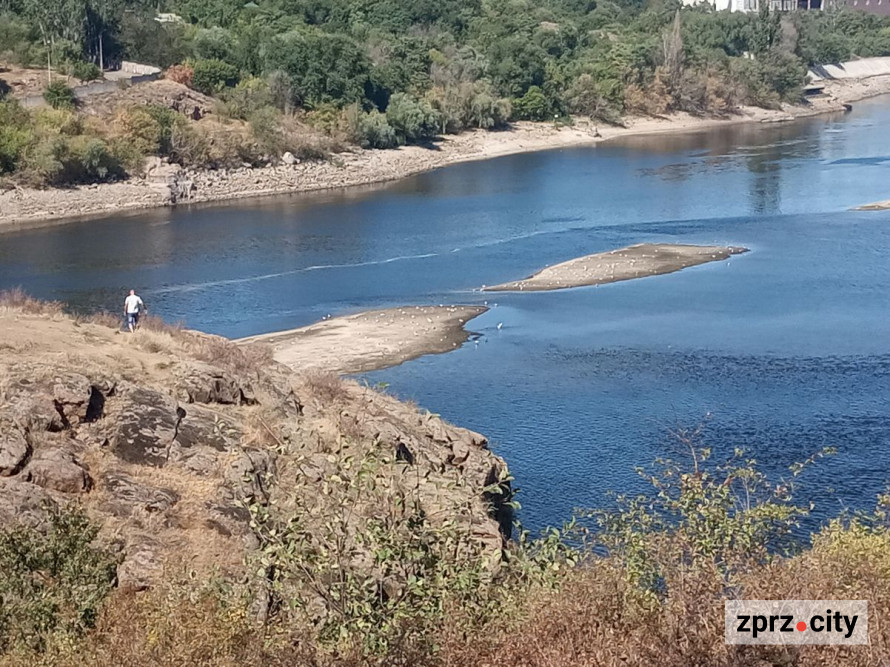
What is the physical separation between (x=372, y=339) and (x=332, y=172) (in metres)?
52.8

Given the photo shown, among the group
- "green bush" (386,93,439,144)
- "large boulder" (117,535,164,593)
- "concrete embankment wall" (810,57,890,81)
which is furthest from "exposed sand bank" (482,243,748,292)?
"concrete embankment wall" (810,57,890,81)

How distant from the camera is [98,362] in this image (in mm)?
27391

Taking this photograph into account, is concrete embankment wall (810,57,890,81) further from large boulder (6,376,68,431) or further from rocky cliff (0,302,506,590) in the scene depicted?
large boulder (6,376,68,431)

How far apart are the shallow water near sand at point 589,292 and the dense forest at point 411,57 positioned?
1516cm

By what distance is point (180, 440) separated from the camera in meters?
25.2

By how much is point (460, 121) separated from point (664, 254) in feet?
192

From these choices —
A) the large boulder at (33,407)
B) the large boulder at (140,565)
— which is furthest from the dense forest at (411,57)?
the large boulder at (140,565)

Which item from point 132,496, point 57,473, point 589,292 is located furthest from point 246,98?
point 132,496

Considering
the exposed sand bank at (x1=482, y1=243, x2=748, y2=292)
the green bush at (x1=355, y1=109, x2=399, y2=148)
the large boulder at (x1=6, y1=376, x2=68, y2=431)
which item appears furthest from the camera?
the green bush at (x1=355, y1=109, x2=399, y2=148)

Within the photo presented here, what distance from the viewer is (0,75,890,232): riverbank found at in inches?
3359

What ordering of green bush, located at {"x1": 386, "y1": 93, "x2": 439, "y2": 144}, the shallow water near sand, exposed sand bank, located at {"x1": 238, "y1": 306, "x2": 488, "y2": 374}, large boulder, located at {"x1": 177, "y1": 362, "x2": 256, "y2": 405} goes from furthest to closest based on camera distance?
green bush, located at {"x1": 386, "y1": 93, "x2": 439, "y2": 144}, exposed sand bank, located at {"x1": 238, "y1": 306, "x2": 488, "y2": 374}, the shallow water near sand, large boulder, located at {"x1": 177, "y1": 362, "x2": 256, "y2": 405}

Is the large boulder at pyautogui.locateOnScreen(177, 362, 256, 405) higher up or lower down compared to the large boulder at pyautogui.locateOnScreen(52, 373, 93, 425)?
lower down

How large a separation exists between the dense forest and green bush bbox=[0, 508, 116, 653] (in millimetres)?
75705

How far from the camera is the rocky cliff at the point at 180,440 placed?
20500mm
